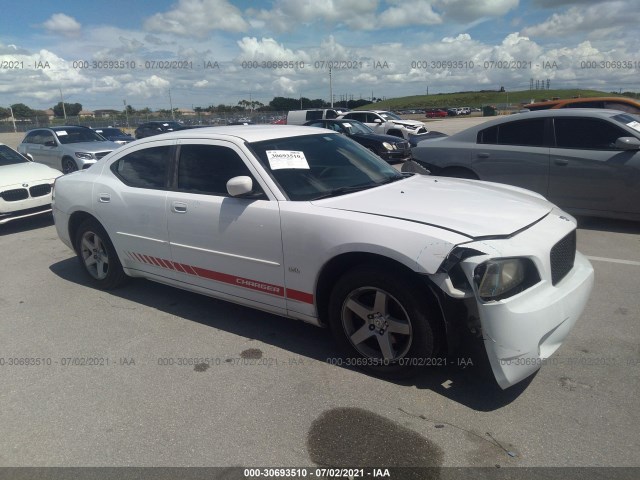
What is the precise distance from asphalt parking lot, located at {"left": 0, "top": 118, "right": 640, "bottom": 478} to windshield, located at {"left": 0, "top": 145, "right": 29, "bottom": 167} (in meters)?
5.84

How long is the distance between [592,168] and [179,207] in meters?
5.36

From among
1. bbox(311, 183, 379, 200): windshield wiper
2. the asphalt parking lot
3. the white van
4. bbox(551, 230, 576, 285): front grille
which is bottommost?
the asphalt parking lot

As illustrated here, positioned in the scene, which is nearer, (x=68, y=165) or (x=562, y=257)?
(x=562, y=257)

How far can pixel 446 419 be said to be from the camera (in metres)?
2.87

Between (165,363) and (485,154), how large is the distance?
218 inches

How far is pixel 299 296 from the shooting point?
3.53 meters

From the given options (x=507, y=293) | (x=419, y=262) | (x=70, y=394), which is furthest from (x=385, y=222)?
(x=70, y=394)

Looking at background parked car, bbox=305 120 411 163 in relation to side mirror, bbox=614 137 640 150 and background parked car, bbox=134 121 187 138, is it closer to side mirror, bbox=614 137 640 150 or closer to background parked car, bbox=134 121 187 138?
side mirror, bbox=614 137 640 150

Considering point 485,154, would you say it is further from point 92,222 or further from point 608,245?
point 92,222

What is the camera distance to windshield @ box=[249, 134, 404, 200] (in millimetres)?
3715

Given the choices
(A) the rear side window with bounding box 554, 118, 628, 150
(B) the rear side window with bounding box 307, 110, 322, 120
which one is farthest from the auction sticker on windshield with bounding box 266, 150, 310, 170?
(B) the rear side window with bounding box 307, 110, 322, 120

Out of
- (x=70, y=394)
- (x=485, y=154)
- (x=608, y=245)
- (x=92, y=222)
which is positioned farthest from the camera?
(x=485, y=154)

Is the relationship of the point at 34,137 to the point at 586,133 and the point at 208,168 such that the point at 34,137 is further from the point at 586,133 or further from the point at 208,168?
the point at 586,133

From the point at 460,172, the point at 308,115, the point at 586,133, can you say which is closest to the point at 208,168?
the point at 460,172
